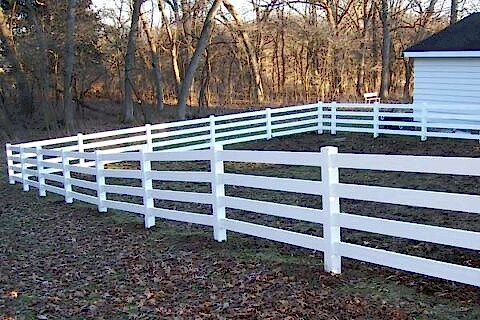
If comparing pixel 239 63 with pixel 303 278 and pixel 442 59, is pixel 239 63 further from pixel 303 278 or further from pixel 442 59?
pixel 303 278

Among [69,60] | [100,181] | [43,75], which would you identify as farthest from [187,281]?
[43,75]

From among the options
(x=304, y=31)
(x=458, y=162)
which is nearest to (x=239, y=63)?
(x=304, y=31)

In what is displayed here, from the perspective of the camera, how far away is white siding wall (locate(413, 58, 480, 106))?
17.0m

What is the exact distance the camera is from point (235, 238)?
7.59 meters

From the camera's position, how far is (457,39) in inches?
706

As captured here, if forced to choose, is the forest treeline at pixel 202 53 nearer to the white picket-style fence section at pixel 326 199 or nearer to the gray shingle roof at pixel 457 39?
the gray shingle roof at pixel 457 39

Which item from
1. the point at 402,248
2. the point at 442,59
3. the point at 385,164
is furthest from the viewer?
the point at 442,59

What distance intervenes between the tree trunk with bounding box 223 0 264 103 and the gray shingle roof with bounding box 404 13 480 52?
46.8ft

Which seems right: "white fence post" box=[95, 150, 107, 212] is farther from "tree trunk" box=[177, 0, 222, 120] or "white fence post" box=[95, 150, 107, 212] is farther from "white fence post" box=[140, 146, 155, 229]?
"tree trunk" box=[177, 0, 222, 120]

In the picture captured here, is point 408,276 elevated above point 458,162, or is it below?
below

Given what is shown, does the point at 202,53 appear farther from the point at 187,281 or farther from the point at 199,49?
the point at 187,281

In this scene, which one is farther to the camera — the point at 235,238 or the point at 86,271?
the point at 235,238

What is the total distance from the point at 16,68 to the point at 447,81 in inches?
675

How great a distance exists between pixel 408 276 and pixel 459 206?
1.07 meters
